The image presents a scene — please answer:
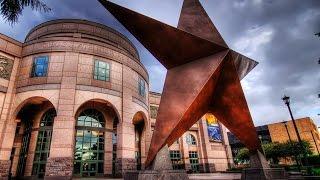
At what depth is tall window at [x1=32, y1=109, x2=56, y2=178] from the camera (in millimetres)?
17656

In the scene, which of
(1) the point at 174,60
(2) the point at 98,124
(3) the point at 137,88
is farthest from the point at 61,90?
(1) the point at 174,60

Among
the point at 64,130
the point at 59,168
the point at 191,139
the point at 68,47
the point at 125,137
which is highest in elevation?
the point at 68,47

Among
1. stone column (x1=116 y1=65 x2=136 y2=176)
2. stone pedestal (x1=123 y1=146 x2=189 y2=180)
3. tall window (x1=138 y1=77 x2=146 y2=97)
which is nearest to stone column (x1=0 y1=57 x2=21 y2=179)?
stone column (x1=116 y1=65 x2=136 y2=176)

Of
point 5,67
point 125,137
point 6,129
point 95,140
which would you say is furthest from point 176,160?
point 5,67

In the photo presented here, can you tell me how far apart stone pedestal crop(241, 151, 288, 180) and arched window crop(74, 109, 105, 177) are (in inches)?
557

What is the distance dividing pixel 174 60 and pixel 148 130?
52.0 feet

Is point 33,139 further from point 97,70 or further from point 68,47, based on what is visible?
point 68,47

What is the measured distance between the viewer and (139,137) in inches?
972

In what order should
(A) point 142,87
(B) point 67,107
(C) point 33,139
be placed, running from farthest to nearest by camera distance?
(A) point 142,87, (C) point 33,139, (B) point 67,107

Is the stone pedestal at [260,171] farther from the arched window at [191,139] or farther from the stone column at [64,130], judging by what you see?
the arched window at [191,139]

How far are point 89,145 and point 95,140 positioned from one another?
67 centimetres

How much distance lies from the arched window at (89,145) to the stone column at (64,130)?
78.0 inches

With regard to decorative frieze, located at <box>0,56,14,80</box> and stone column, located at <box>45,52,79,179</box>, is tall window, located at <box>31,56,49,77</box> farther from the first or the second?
decorative frieze, located at <box>0,56,14,80</box>

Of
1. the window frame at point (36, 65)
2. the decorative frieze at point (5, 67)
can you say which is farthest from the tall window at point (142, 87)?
the decorative frieze at point (5, 67)
